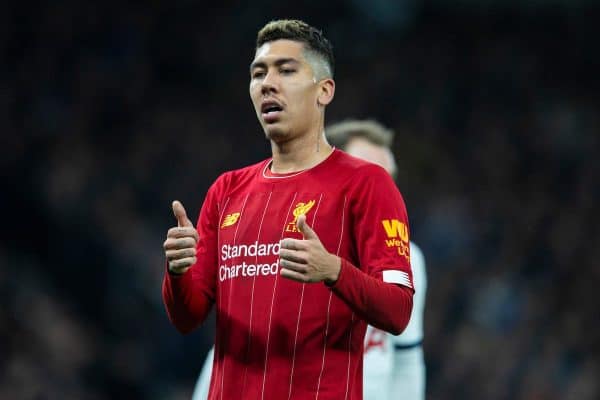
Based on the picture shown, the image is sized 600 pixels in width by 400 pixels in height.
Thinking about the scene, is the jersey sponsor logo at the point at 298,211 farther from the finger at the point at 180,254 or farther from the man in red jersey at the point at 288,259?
the finger at the point at 180,254

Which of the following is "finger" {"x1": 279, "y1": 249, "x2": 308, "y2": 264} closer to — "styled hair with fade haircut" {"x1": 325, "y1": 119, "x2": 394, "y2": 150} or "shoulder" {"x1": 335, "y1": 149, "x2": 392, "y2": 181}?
"shoulder" {"x1": 335, "y1": 149, "x2": 392, "y2": 181}

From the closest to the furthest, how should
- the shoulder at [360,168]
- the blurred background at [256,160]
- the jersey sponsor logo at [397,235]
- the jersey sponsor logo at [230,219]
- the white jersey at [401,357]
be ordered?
1. the jersey sponsor logo at [397,235]
2. the shoulder at [360,168]
3. the jersey sponsor logo at [230,219]
4. the white jersey at [401,357]
5. the blurred background at [256,160]

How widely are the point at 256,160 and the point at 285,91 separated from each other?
6.29 meters

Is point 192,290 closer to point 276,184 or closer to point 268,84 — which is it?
point 276,184

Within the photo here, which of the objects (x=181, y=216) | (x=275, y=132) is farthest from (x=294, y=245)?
(x=275, y=132)

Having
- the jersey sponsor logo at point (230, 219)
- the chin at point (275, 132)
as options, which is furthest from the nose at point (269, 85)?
the jersey sponsor logo at point (230, 219)

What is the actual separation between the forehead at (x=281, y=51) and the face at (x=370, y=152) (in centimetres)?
157

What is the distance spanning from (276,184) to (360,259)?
1.23 feet

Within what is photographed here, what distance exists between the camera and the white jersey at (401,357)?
166 inches

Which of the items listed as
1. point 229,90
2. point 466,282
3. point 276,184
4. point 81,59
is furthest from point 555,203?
point 276,184

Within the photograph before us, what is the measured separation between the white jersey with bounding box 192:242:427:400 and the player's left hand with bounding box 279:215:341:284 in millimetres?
1754

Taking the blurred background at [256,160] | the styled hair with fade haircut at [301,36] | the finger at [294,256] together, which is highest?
the blurred background at [256,160]

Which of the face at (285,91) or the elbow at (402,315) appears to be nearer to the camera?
the elbow at (402,315)

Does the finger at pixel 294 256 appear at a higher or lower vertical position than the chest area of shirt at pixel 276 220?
lower
